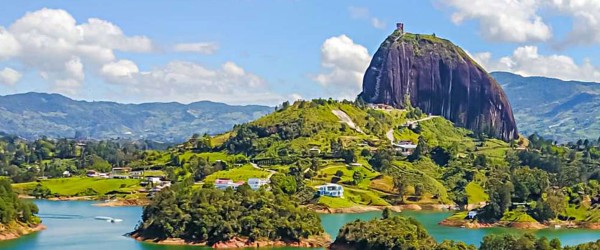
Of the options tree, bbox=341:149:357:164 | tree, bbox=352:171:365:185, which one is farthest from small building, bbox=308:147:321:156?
tree, bbox=352:171:365:185

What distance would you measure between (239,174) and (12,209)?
184 ft

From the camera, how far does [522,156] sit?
576 ft

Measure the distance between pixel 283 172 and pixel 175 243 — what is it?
199ft

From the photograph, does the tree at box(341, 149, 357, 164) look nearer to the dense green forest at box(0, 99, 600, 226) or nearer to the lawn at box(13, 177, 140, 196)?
the dense green forest at box(0, 99, 600, 226)

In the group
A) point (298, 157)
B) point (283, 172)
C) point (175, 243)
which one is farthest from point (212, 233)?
point (298, 157)

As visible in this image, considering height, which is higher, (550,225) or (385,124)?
(385,124)

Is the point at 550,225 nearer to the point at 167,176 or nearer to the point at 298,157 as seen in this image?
the point at 298,157

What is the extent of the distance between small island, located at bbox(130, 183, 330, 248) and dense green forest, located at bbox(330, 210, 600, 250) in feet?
15.7

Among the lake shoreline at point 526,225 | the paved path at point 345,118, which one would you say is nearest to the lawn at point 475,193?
the lake shoreline at point 526,225

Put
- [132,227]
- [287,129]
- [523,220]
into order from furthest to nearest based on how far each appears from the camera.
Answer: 1. [287,129]
2. [523,220]
3. [132,227]

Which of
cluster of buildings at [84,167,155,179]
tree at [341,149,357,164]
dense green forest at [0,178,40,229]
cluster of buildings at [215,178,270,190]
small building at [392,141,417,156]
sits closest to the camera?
dense green forest at [0,178,40,229]

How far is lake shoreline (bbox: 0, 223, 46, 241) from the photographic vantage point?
8871 centimetres

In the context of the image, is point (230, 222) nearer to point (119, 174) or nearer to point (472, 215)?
point (472, 215)

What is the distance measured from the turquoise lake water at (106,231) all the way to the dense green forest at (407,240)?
39.3ft
